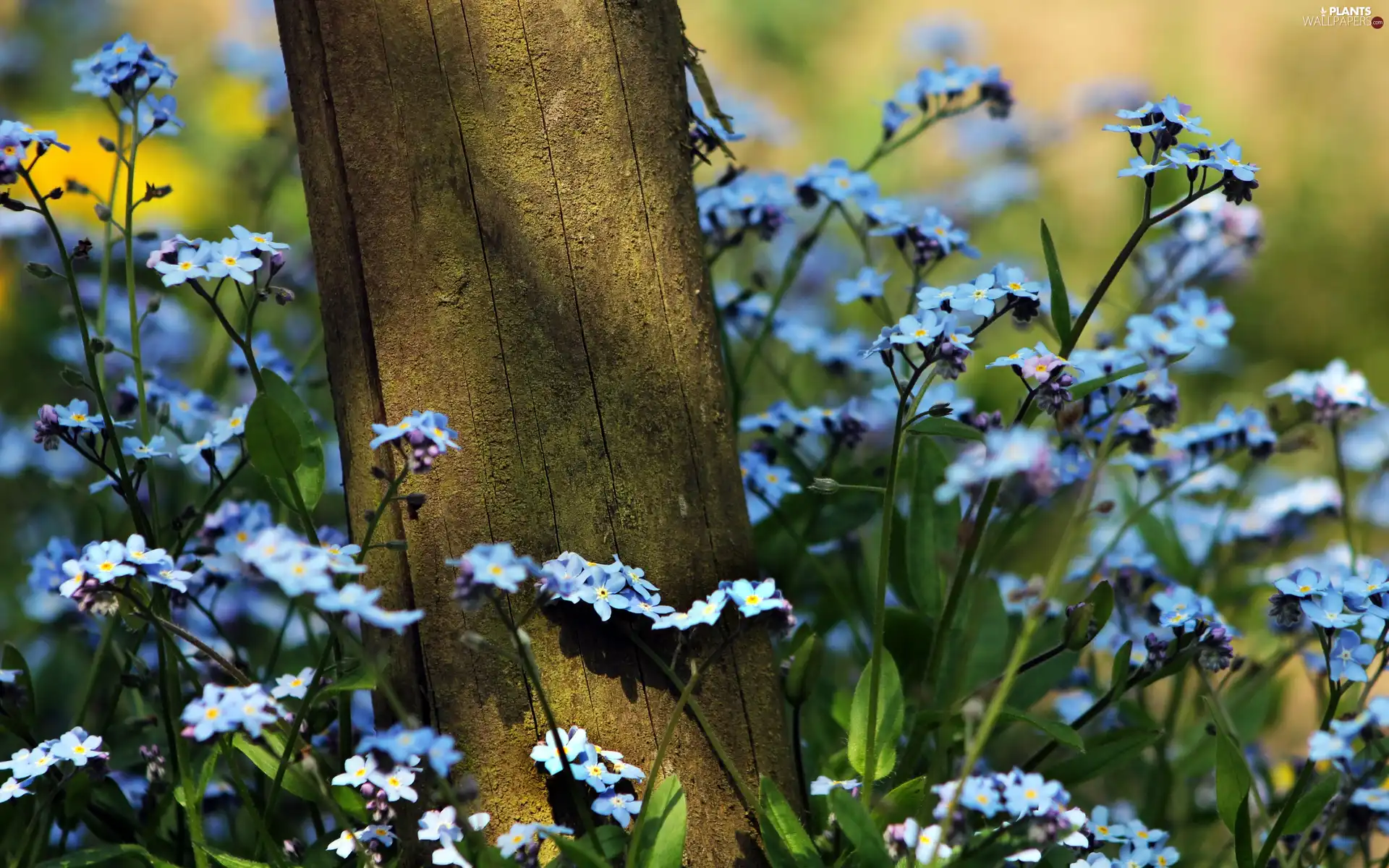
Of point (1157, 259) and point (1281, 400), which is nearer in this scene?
point (1157, 259)

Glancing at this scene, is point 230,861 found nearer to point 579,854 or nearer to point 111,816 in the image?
point 111,816

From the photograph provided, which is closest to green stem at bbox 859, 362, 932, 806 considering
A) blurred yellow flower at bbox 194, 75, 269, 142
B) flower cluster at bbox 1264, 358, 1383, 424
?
flower cluster at bbox 1264, 358, 1383, 424

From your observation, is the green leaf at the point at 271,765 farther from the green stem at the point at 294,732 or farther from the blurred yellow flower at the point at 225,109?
the blurred yellow flower at the point at 225,109

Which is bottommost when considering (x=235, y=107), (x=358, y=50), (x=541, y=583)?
(x=541, y=583)

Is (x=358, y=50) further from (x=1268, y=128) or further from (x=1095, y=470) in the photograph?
(x=1268, y=128)

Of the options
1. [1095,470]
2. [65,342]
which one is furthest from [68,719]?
[1095,470]

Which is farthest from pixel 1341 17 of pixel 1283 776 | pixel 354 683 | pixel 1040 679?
pixel 354 683
